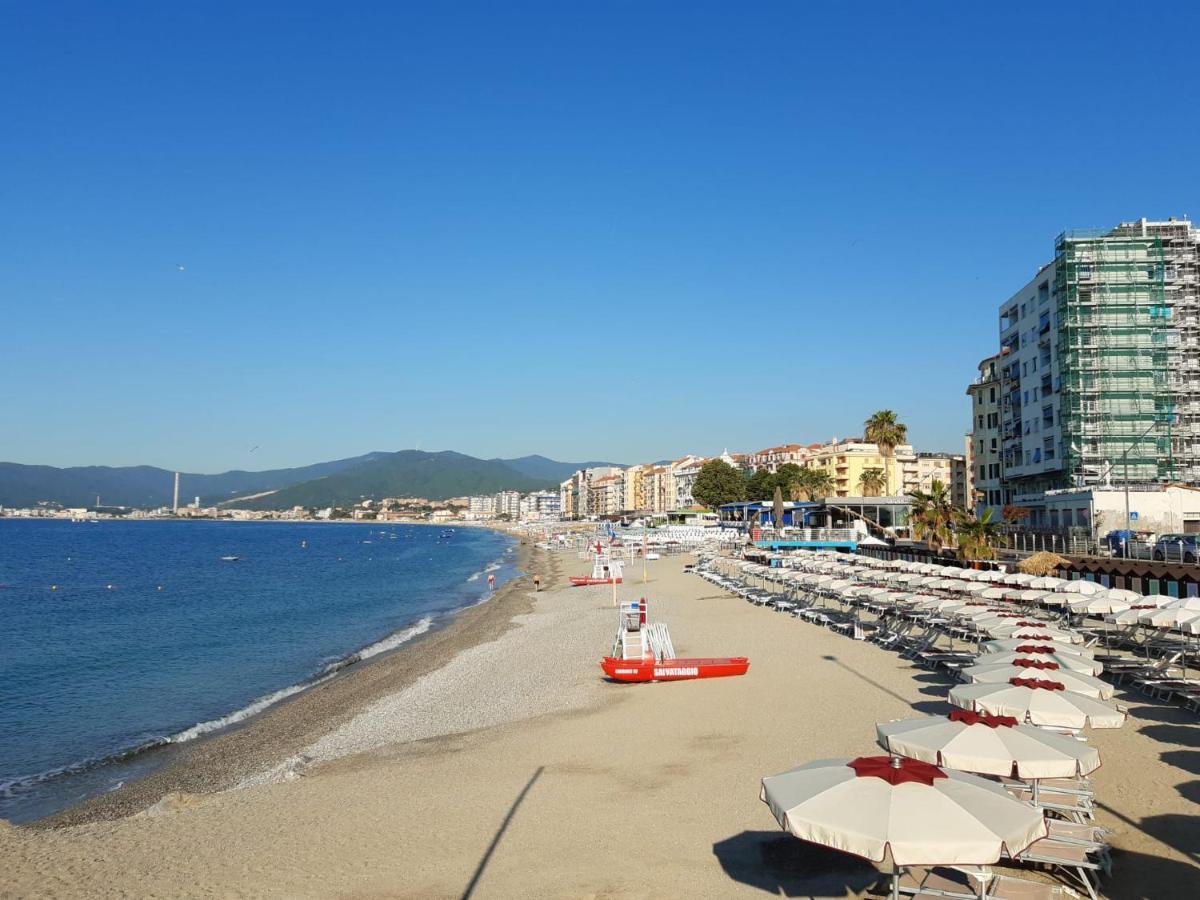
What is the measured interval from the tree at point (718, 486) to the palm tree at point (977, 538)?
75.2 meters

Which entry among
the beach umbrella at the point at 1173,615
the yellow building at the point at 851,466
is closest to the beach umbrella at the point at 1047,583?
the beach umbrella at the point at 1173,615

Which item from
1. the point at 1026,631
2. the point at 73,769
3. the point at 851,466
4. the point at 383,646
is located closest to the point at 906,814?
the point at 1026,631

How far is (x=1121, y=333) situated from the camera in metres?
56.2

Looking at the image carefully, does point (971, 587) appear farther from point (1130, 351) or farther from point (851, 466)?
point (851, 466)

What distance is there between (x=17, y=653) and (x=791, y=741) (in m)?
31.9

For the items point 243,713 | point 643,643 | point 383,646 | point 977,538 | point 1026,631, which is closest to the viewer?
point 1026,631

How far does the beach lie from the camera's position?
1009 centimetres

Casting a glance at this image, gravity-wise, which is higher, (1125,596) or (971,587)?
(1125,596)

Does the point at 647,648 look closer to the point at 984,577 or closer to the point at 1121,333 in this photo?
the point at 984,577

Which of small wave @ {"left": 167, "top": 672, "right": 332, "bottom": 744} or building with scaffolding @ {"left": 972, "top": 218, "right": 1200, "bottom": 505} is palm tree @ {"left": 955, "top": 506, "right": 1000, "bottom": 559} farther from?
small wave @ {"left": 167, "top": 672, "right": 332, "bottom": 744}

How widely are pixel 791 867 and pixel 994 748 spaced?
2825 mm

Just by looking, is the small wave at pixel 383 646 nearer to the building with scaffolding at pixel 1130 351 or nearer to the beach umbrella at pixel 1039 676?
the beach umbrella at pixel 1039 676

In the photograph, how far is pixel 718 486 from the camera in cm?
12519

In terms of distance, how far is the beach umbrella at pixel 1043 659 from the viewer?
1296cm
